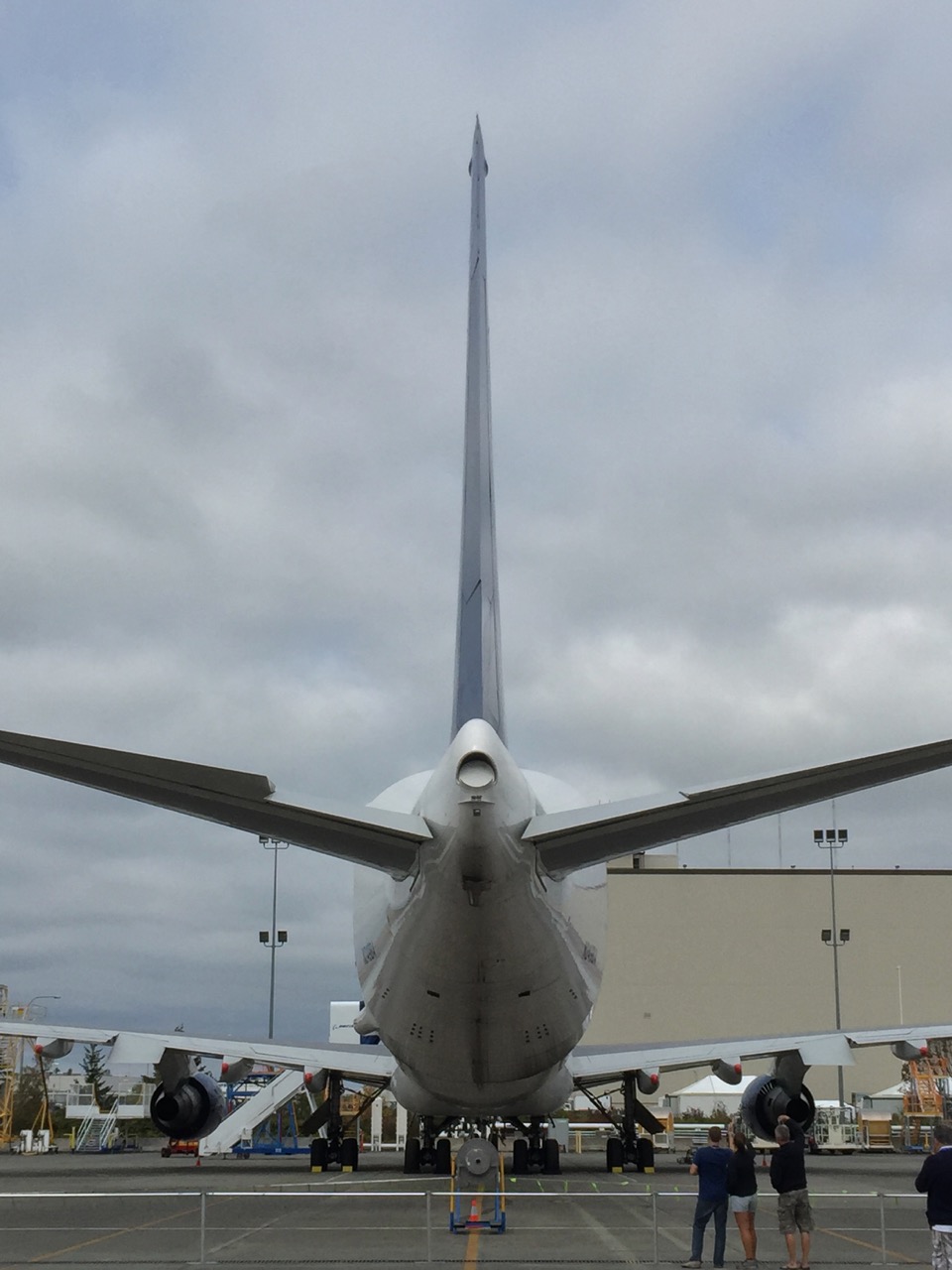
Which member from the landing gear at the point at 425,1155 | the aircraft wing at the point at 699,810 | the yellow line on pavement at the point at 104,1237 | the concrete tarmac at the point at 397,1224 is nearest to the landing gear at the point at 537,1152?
the concrete tarmac at the point at 397,1224

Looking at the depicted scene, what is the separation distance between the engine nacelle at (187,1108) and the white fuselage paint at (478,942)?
6.02 meters

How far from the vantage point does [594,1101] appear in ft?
97.6

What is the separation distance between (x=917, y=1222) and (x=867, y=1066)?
67.1 m

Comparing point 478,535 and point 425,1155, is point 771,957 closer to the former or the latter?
point 425,1155

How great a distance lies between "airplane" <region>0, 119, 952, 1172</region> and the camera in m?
11.9

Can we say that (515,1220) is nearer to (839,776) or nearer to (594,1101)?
(839,776)

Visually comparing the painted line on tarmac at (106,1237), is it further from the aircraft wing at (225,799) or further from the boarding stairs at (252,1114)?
the boarding stairs at (252,1114)

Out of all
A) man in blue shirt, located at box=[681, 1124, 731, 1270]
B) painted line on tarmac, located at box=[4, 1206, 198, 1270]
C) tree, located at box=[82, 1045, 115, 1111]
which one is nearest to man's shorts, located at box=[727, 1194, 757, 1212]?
man in blue shirt, located at box=[681, 1124, 731, 1270]

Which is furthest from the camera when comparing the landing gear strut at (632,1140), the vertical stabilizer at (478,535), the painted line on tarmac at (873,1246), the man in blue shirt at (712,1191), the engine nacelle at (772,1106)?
the landing gear strut at (632,1140)

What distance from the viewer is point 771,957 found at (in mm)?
82812

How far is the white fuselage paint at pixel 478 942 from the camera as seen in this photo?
546 inches

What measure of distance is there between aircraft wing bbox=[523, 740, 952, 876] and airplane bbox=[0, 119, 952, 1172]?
0.02 m

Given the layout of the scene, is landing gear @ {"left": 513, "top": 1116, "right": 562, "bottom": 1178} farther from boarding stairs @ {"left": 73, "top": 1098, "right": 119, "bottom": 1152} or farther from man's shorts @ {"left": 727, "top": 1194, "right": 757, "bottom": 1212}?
boarding stairs @ {"left": 73, "top": 1098, "right": 119, "bottom": 1152}

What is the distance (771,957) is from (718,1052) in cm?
5656
